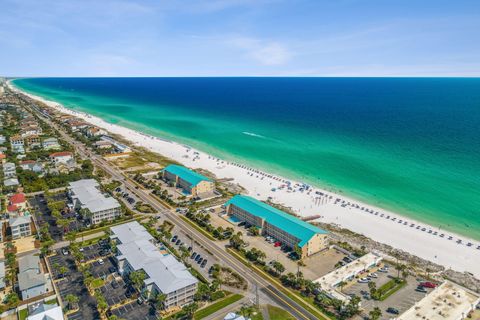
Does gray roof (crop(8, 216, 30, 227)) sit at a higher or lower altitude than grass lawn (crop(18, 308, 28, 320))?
higher

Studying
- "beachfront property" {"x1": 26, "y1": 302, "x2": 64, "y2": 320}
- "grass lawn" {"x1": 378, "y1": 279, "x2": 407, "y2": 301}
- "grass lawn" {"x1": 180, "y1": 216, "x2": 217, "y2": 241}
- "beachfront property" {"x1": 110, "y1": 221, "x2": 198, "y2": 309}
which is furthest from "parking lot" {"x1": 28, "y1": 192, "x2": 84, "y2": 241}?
"grass lawn" {"x1": 378, "y1": 279, "x2": 407, "y2": 301}

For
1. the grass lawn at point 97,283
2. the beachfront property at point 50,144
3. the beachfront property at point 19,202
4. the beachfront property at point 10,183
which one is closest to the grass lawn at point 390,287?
the grass lawn at point 97,283

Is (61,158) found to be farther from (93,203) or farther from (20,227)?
(20,227)

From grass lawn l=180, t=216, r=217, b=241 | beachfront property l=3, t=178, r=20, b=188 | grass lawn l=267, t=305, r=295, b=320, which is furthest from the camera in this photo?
beachfront property l=3, t=178, r=20, b=188

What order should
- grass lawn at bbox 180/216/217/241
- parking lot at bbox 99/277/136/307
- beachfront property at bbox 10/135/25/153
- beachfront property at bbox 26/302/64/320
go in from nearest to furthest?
beachfront property at bbox 26/302/64/320, parking lot at bbox 99/277/136/307, grass lawn at bbox 180/216/217/241, beachfront property at bbox 10/135/25/153

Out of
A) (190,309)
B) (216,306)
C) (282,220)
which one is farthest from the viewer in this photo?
(282,220)

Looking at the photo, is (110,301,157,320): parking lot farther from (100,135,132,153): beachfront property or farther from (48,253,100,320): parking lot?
(100,135,132,153): beachfront property

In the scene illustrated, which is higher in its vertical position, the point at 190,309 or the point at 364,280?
the point at 190,309

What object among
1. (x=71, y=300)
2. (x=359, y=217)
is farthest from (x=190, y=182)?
(x=71, y=300)
